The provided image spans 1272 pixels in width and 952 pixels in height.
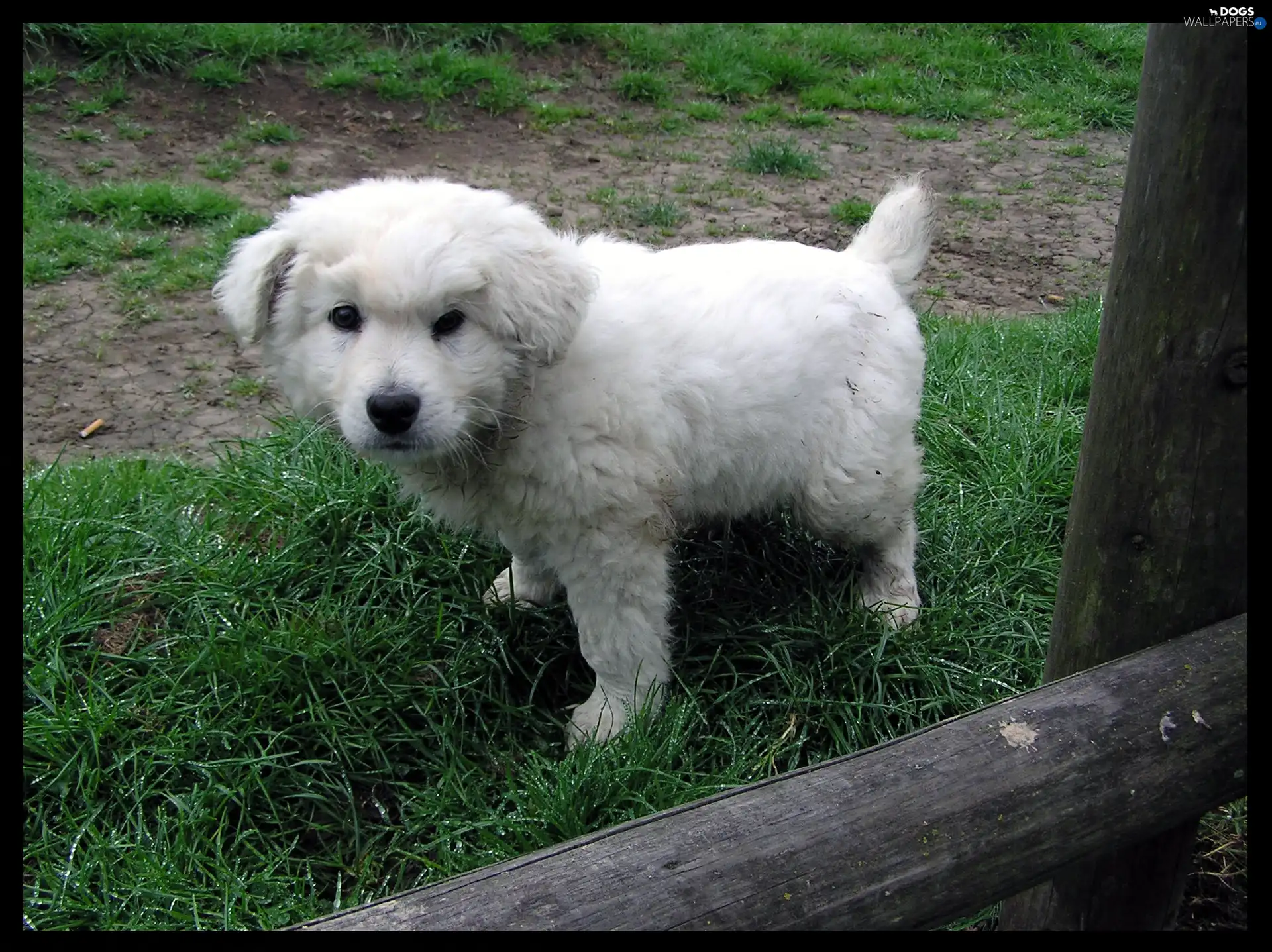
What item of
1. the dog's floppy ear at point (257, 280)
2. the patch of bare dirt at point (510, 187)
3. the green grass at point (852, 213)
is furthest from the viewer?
the green grass at point (852, 213)

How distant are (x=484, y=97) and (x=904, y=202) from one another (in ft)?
18.0

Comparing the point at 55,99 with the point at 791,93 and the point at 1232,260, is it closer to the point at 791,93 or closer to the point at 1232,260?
the point at 791,93

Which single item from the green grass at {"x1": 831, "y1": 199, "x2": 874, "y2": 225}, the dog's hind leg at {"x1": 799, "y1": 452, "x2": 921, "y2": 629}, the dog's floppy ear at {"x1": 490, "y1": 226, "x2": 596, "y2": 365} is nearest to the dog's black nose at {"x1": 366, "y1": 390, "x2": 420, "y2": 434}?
the dog's floppy ear at {"x1": 490, "y1": 226, "x2": 596, "y2": 365}

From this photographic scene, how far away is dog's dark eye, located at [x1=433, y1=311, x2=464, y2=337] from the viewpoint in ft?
7.94

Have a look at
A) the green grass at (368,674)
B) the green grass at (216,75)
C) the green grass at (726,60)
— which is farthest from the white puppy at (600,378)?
the green grass at (216,75)

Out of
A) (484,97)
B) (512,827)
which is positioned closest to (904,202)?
(512,827)

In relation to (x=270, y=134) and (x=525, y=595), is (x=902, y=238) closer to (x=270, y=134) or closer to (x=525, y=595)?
(x=525, y=595)

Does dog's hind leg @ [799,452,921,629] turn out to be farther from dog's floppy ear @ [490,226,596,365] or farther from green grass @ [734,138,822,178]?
green grass @ [734,138,822,178]

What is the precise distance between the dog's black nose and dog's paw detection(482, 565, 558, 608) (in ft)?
3.41

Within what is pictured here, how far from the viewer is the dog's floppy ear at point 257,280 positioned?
8.28 feet

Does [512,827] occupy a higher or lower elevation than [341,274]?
lower

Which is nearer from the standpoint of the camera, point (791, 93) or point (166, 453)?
point (166, 453)

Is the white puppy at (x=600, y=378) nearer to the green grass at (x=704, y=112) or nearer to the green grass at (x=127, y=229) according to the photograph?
the green grass at (x=127, y=229)

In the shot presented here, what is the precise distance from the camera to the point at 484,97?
7949 millimetres
